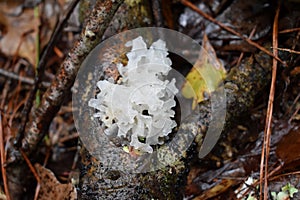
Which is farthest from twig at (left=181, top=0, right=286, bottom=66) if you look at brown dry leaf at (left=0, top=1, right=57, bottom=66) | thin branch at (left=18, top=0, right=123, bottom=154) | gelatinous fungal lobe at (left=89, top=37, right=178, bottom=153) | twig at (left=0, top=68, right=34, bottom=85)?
twig at (left=0, top=68, right=34, bottom=85)

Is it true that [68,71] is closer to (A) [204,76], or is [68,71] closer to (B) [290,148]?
(A) [204,76]

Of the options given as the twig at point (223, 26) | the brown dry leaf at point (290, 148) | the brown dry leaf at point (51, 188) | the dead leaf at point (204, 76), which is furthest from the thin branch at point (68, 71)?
the brown dry leaf at point (290, 148)

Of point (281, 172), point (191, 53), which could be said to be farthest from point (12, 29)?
point (281, 172)

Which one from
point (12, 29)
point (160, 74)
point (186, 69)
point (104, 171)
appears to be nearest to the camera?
point (104, 171)

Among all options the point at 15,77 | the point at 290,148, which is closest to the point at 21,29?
the point at 15,77

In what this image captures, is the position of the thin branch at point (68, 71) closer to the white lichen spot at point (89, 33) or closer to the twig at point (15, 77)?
the white lichen spot at point (89, 33)

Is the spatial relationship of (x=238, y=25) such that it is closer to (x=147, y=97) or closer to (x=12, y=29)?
(x=147, y=97)

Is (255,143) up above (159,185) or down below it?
above
